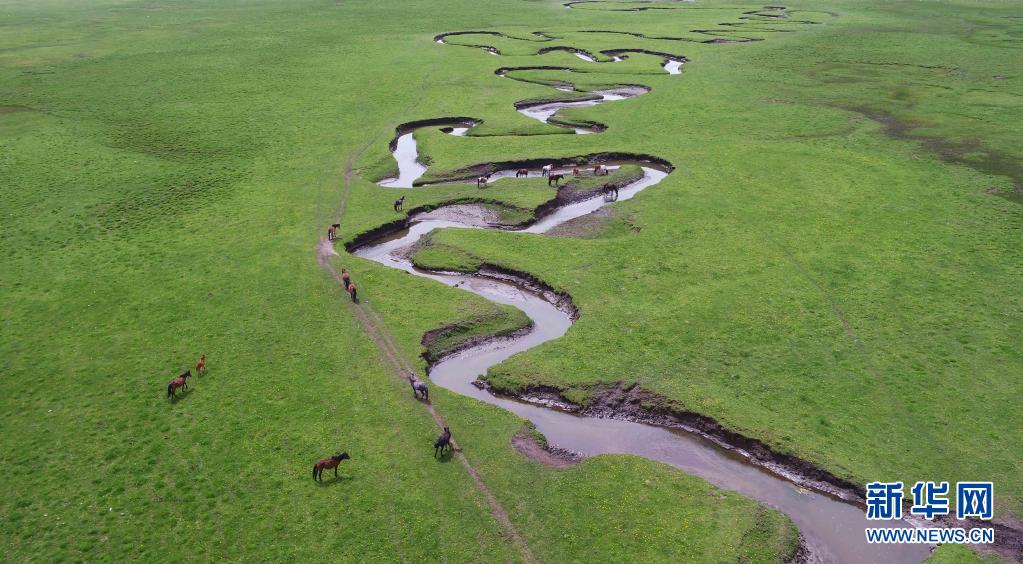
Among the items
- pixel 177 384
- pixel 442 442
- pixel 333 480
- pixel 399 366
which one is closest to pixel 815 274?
pixel 399 366

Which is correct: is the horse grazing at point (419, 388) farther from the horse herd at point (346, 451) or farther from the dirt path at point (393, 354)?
the dirt path at point (393, 354)

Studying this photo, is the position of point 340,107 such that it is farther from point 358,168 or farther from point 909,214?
point 909,214

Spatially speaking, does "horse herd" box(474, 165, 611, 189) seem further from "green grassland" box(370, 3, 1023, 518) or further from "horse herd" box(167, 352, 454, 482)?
"horse herd" box(167, 352, 454, 482)

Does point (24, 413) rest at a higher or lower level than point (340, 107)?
lower

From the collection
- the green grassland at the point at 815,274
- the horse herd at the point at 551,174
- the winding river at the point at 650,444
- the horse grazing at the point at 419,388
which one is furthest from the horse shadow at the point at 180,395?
the horse herd at the point at 551,174

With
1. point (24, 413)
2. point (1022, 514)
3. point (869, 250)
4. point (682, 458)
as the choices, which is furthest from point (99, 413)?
point (869, 250)

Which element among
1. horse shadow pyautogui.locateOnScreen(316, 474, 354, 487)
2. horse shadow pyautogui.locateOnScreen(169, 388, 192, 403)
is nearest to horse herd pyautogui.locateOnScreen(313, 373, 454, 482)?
horse shadow pyautogui.locateOnScreen(316, 474, 354, 487)
